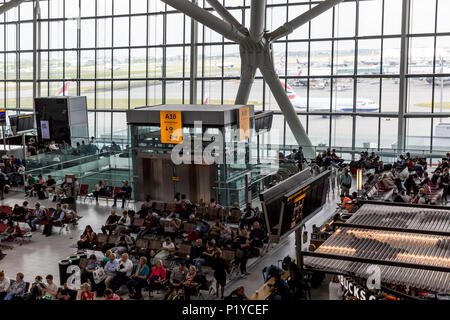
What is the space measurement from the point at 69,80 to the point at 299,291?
31329 mm

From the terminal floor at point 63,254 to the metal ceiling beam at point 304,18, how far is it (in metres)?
10.3

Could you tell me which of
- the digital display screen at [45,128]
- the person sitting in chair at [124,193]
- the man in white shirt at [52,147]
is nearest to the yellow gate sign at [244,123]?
the person sitting in chair at [124,193]

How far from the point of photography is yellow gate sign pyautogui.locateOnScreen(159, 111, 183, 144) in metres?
22.4

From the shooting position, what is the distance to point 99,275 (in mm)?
14102

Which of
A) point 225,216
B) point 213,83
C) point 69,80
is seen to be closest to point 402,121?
point 213,83

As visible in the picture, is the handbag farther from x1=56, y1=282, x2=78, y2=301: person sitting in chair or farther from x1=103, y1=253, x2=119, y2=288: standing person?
x1=56, y1=282, x2=78, y2=301: person sitting in chair

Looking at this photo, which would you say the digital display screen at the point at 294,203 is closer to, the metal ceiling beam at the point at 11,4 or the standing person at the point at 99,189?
the standing person at the point at 99,189

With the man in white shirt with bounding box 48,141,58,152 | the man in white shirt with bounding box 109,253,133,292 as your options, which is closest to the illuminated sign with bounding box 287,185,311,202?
the man in white shirt with bounding box 109,253,133,292

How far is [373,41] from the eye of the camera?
102 ft

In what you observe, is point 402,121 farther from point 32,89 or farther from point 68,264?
point 32,89

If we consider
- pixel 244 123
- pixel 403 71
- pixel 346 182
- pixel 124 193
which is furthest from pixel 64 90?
pixel 346 182

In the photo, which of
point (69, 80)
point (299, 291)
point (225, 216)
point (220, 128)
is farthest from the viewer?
point (69, 80)

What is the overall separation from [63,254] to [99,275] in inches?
150

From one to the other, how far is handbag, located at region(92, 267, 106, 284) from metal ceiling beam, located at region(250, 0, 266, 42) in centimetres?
1551
